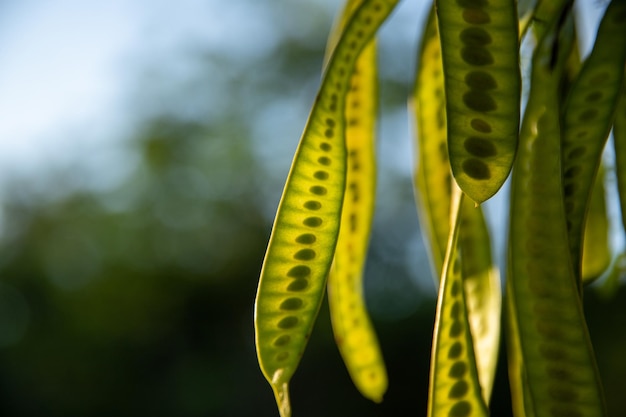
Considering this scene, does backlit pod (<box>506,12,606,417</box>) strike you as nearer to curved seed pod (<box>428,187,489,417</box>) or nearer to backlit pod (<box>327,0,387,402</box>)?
curved seed pod (<box>428,187,489,417</box>)

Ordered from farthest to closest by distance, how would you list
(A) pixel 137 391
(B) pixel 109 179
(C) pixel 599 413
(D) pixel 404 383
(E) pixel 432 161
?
(B) pixel 109 179, (A) pixel 137 391, (D) pixel 404 383, (E) pixel 432 161, (C) pixel 599 413

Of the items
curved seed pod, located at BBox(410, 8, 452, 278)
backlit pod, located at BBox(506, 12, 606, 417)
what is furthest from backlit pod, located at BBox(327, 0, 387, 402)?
backlit pod, located at BBox(506, 12, 606, 417)

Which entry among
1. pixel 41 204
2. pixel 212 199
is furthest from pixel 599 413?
pixel 41 204

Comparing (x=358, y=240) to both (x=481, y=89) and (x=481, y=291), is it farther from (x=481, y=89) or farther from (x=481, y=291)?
(x=481, y=89)

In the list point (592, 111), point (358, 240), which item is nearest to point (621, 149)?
point (592, 111)

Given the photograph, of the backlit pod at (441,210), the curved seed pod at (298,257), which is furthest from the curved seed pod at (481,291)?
the curved seed pod at (298,257)

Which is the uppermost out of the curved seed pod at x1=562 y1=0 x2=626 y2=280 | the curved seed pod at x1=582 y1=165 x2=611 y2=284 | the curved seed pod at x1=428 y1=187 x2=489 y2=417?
the curved seed pod at x1=562 y1=0 x2=626 y2=280

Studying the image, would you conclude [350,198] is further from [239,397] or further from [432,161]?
[239,397]
